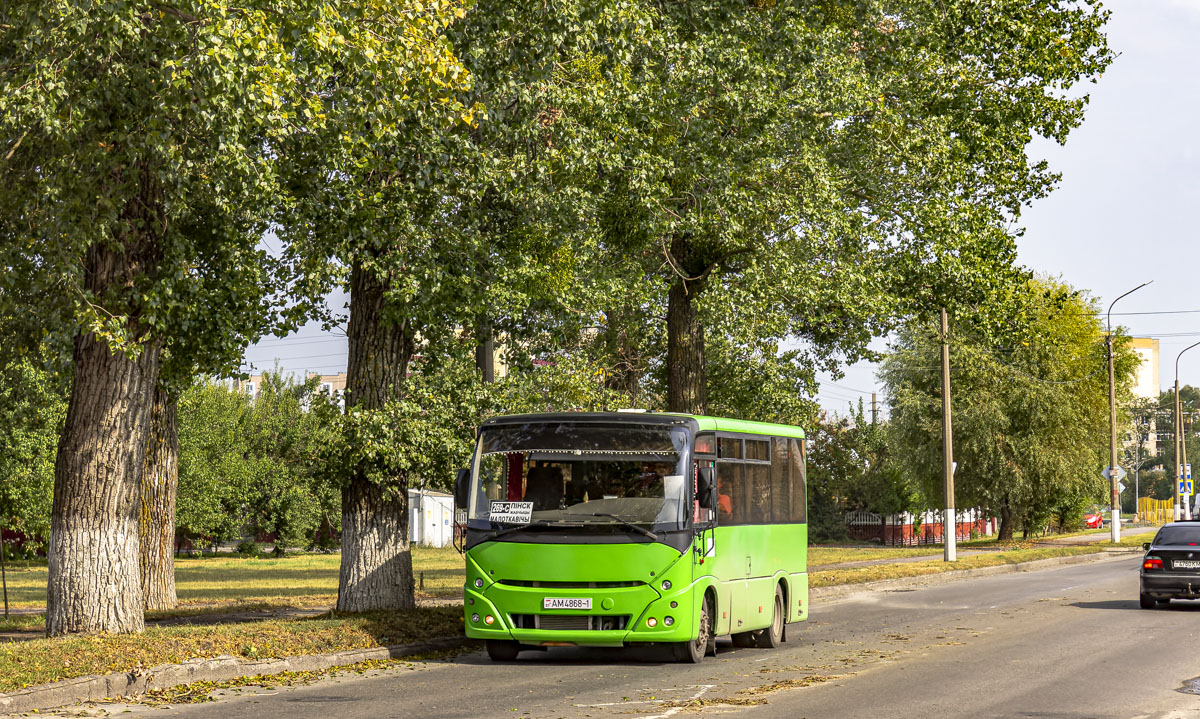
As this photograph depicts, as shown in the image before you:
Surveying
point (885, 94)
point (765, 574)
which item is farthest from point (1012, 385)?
point (765, 574)

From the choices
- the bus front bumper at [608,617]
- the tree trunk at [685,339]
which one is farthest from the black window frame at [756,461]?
the tree trunk at [685,339]

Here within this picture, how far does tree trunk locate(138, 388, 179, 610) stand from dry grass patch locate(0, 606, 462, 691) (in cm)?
431

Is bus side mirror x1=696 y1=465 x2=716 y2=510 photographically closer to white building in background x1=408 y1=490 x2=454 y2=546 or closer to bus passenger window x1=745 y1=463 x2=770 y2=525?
bus passenger window x1=745 y1=463 x2=770 y2=525

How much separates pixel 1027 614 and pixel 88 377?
50.3 feet

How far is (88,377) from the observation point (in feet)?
49.3

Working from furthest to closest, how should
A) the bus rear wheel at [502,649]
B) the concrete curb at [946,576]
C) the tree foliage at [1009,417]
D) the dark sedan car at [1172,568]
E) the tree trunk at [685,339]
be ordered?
1. the tree foliage at [1009,417]
2. the concrete curb at [946,576]
3. the tree trunk at [685,339]
4. the dark sedan car at [1172,568]
5. the bus rear wheel at [502,649]

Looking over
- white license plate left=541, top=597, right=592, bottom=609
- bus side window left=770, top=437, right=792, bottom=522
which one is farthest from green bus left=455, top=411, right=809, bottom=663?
bus side window left=770, top=437, right=792, bottom=522

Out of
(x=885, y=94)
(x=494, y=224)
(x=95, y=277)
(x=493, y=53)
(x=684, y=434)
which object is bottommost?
(x=684, y=434)

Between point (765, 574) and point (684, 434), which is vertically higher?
point (684, 434)

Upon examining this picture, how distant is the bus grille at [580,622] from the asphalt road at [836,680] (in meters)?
0.45

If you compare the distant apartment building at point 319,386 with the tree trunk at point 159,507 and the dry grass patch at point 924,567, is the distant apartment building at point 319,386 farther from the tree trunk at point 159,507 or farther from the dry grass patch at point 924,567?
the dry grass patch at point 924,567

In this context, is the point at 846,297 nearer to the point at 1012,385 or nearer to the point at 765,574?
the point at 765,574

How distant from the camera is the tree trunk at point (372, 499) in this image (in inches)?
730

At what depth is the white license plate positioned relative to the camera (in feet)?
49.1
